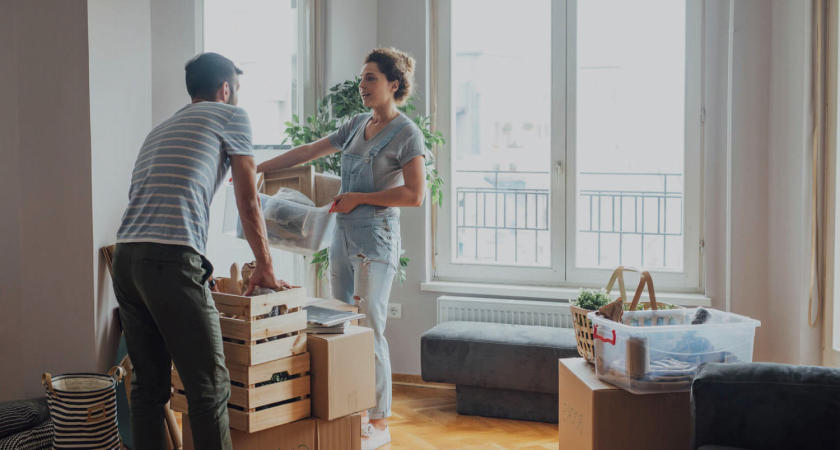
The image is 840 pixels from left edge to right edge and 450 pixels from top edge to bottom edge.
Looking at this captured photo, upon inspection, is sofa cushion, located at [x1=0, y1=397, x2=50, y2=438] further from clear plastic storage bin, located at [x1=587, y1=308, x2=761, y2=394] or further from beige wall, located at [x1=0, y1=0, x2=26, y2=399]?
clear plastic storage bin, located at [x1=587, y1=308, x2=761, y2=394]

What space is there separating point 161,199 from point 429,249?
2149 millimetres

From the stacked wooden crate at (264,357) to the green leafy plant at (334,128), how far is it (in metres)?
1.20

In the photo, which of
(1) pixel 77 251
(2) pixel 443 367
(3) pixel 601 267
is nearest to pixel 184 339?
(1) pixel 77 251

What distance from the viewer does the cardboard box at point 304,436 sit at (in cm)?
227

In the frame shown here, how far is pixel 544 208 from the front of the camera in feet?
12.4

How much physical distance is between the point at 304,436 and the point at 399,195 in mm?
924

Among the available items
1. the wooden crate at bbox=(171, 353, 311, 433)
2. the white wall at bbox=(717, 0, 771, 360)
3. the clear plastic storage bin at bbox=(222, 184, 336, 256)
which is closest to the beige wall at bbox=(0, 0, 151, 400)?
the clear plastic storage bin at bbox=(222, 184, 336, 256)

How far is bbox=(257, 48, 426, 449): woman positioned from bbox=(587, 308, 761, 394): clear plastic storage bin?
2.90ft

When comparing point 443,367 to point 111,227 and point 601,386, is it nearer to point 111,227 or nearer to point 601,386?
point 601,386

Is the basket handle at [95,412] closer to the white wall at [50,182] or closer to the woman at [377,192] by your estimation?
the white wall at [50,182]

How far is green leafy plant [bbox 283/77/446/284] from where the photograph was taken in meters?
3.43

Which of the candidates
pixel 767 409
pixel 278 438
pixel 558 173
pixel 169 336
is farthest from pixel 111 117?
pixel 767 409

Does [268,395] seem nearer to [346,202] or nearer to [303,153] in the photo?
[346,202]

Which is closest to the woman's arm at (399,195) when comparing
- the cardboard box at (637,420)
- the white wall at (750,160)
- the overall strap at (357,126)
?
the overall strap at (357,126)
